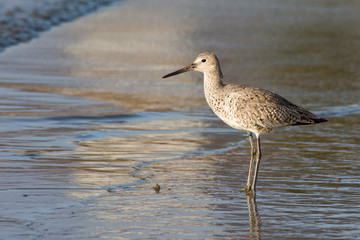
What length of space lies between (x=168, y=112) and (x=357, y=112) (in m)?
2.78

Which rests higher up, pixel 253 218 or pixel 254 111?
pixel 254 111

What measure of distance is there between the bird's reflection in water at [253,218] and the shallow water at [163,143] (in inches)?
0.6

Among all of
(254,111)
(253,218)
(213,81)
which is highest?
(213,81)

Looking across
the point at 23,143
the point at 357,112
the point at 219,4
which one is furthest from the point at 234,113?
the point at 219,4

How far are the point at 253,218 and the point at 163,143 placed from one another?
2714mm

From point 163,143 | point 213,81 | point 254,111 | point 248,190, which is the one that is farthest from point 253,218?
point 163,143

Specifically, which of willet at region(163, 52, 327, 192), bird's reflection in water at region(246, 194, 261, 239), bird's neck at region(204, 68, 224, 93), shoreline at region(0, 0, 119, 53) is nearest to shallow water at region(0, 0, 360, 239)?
bird's reflection in water at region(246, 194, 261, 239)

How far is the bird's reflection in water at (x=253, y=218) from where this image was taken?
568cm

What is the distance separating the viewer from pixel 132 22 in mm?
19438

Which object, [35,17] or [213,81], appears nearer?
[213,81]

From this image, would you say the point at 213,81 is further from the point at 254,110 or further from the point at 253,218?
the point at 253,218

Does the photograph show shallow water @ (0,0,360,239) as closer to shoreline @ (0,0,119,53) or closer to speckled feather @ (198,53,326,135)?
speckled feather @ (198,53,326,135)

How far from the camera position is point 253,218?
6094 mm

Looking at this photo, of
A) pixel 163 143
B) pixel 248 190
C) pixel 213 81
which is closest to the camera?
pixel 248 190
